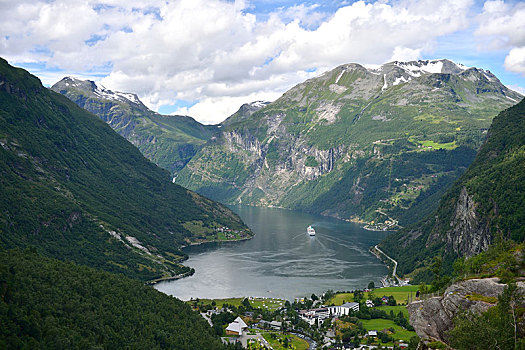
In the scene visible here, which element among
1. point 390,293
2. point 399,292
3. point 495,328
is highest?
point 495,328

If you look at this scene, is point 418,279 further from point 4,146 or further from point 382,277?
point 4,146

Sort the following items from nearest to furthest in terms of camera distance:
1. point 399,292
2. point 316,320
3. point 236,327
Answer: point 236,327 < point 316,320 < point 399,292

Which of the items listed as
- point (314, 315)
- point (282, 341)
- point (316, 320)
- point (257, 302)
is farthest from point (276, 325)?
point (257, 302)

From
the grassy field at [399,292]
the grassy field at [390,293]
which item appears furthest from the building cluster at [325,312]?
the grassy field at [399,292]

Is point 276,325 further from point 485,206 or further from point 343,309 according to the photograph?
point 485,206

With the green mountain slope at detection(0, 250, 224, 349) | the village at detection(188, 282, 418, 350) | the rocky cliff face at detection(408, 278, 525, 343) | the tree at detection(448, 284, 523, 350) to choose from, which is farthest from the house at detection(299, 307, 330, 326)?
the tree at detection(448, 284, 523, 350)

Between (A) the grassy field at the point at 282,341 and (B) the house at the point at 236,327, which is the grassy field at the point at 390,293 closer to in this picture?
(A) the grassy field at the point at 282,341
